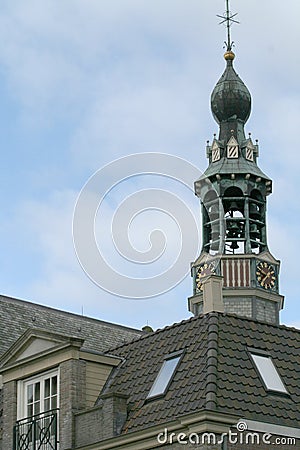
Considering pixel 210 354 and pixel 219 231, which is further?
pixel 219 231

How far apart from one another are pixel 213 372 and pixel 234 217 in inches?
835

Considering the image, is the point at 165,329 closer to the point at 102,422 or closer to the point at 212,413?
the point at 102,422

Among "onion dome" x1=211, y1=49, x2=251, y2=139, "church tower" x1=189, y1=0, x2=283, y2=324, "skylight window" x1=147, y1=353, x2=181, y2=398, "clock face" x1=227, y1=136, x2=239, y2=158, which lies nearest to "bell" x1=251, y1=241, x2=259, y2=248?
"church tower" x1=189, y1=0, x2=283, y2=324

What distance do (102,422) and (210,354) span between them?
114 inches

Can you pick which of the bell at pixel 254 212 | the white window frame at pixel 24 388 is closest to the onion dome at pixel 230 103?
the bell at pixel 254 212

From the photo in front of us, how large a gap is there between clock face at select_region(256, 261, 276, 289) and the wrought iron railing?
22.0 metres

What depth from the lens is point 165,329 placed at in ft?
90.5

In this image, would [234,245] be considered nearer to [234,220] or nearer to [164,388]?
[234,220]

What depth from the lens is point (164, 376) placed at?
2573 centimetres

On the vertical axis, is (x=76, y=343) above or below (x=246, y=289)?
below

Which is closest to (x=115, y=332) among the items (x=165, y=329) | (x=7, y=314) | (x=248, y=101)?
(x=7, y=314)

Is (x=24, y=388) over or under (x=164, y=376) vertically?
over

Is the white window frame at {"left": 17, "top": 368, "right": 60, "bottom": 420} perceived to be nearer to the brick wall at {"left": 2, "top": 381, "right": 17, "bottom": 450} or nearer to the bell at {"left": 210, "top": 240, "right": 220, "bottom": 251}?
the brick wall at {"left": 2, "top": 381, "right": 17, "bottom": 450}

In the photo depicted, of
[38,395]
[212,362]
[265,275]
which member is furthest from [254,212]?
[212,362]
